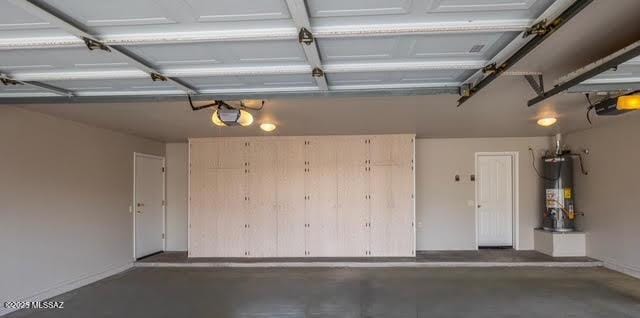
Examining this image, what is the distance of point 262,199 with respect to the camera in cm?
730

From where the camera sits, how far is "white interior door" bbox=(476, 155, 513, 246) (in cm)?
783

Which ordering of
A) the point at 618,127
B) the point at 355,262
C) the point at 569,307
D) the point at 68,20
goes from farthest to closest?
the point at 355,262 < the point at 618,127 < the point at 569,307 < the point at 68,20

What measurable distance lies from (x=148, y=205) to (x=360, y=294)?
176 inches

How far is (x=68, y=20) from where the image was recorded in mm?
1974

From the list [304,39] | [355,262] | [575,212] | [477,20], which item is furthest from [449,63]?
[575,212]

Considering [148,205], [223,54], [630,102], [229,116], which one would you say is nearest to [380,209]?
[229,116]

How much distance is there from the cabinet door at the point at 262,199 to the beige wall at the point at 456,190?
2.78m

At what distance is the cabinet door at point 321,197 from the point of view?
7129 mm

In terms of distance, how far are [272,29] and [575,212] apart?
22.9ft

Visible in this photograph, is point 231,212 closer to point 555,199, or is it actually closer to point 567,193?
point 555,199

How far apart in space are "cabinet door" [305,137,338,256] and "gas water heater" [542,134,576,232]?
150 inches

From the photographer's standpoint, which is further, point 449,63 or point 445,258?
point 445,258

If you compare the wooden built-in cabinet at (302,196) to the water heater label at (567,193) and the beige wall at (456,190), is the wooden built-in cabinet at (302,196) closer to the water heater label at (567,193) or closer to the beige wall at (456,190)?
the beige wall at (456,190)

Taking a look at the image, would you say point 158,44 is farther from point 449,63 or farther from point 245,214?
point 245,214
